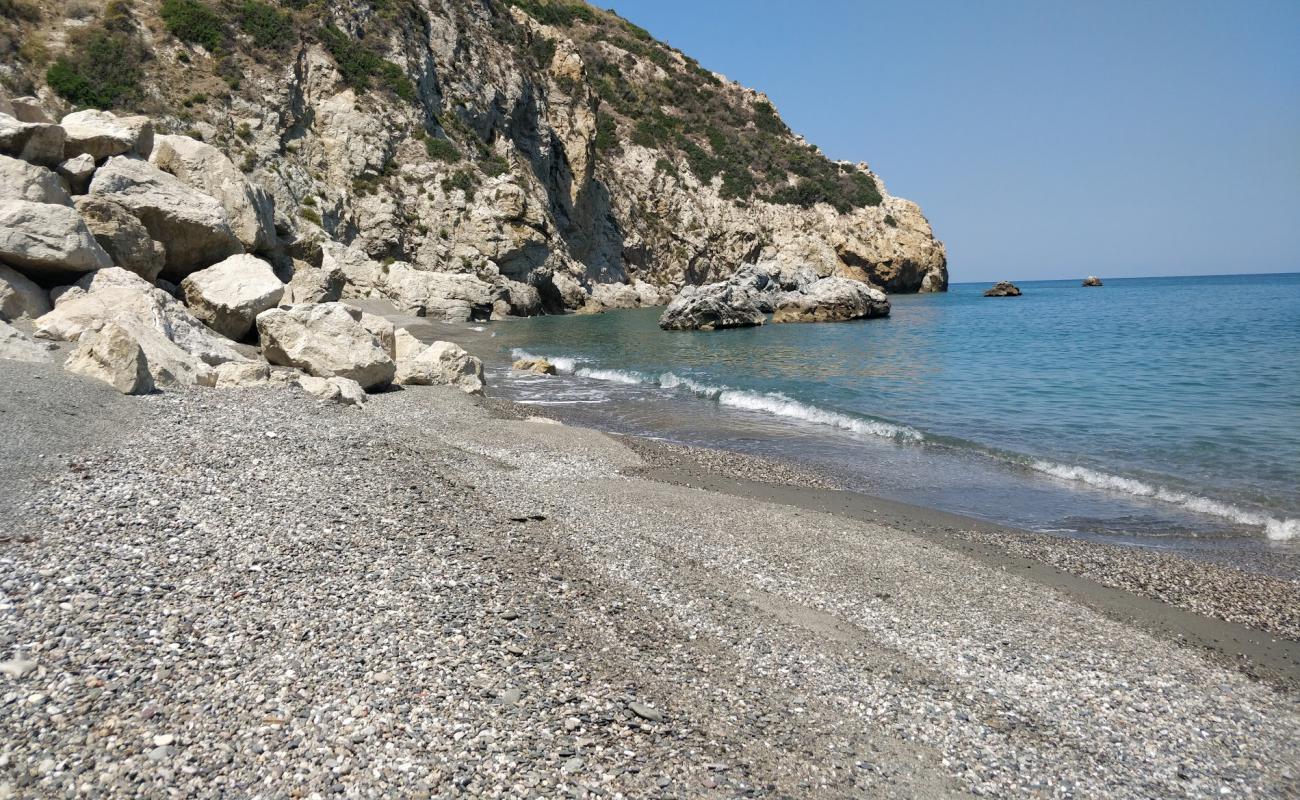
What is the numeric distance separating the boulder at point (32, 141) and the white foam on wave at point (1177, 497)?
19.9 meters

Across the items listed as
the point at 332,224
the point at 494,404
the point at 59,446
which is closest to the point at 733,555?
the point at 59,446

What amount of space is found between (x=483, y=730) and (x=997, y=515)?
8609 mm

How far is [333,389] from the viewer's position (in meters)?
13.6

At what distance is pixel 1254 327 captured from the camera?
131 feet

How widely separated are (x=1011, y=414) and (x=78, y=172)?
21.1 meters

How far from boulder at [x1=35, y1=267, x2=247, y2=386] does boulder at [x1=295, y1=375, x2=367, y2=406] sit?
1481 mm

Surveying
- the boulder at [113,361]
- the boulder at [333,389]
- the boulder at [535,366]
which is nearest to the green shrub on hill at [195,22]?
the boulder at [535,366]

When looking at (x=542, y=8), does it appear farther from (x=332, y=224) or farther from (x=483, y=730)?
(x=483, y=730)

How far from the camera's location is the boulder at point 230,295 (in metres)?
16.5

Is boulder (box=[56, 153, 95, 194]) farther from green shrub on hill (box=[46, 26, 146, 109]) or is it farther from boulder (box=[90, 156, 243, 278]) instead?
green shrub on hill (box=[46, 26, 146, 109])

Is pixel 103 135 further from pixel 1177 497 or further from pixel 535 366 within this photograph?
pixel 1177 497

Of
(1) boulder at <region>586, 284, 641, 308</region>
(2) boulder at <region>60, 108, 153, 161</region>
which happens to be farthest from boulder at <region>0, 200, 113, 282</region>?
(1) boulder at <region>586, 284, 641, 308</region>

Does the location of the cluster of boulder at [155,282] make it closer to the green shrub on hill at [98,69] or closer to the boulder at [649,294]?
the green shrub on hill at [98,69]

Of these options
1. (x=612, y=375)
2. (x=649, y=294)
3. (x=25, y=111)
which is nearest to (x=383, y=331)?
(x=25, y=111)
